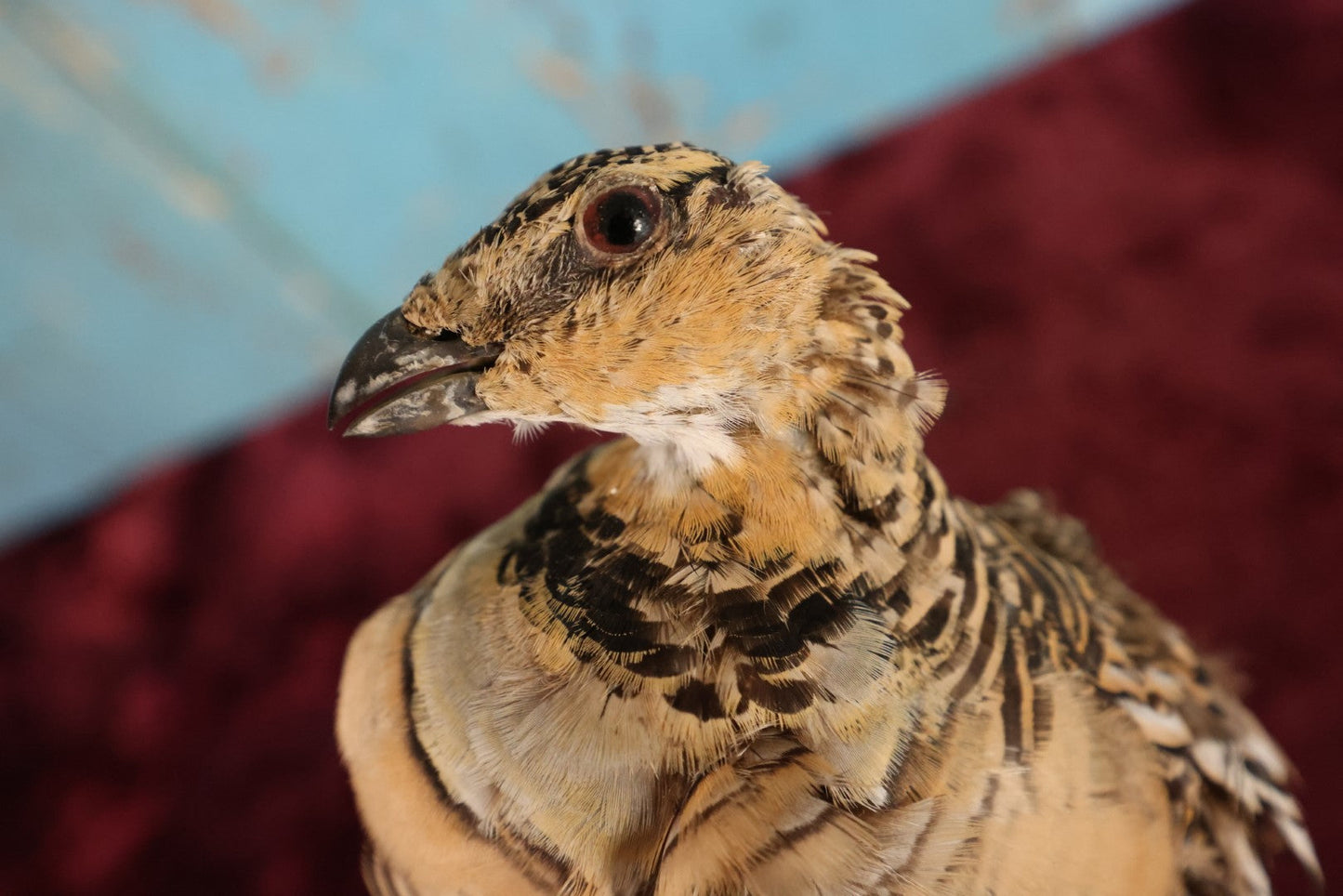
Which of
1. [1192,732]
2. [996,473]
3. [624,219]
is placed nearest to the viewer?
[624,219]

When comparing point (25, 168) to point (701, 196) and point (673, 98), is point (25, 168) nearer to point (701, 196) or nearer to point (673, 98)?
point (673, 98)

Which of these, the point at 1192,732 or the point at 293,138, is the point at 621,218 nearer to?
the point at 1192,732

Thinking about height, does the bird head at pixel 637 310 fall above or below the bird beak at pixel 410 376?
above

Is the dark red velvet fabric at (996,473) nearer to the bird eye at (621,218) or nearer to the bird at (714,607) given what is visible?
the bird at (714,607)

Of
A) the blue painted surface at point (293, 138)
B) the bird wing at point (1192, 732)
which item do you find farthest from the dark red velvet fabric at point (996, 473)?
the bird wing at point (1192, 732)

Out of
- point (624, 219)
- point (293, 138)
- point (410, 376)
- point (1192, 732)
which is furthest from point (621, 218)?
point (293, 138)

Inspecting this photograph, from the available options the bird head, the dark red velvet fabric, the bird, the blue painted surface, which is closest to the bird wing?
the bird
